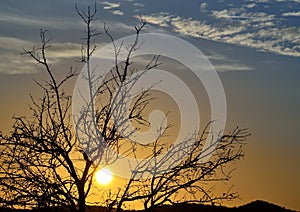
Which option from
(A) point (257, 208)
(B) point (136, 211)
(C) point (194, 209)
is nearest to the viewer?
(B) point (136, 211)

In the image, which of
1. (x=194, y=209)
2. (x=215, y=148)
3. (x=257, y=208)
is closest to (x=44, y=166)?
(x=215, y=148)

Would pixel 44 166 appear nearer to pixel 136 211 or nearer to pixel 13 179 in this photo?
pixel 13 179

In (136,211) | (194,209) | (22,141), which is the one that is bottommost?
(136,211)

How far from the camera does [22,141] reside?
13.9m

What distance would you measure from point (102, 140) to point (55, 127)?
3.50 ft

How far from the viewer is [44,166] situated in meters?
14.0

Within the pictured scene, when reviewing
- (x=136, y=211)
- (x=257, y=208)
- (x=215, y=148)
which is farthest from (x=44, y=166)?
(x=257, y=208)

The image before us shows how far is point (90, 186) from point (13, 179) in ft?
5.49

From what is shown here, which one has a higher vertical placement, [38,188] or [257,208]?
[257,208]

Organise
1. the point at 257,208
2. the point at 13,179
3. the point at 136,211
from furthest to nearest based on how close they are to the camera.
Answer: the point at 257,208 < the point at 136,211 < the point at 13,179

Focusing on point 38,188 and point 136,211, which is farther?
point 136,211

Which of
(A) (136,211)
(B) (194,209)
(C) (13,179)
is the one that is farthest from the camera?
(B) (194,209)

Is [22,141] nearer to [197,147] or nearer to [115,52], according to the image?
[115,52]

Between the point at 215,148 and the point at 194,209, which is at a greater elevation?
the point at 194,209
